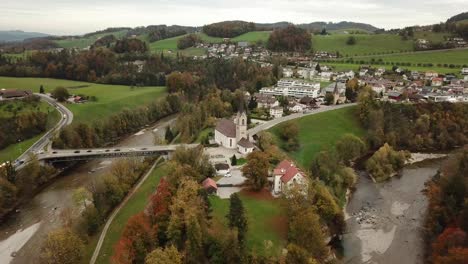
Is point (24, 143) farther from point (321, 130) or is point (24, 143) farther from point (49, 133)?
point (321, 130)

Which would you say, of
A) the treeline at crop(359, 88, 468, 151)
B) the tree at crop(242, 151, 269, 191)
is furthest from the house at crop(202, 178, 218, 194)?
the treeline at crop(359, 88, 468, 151)

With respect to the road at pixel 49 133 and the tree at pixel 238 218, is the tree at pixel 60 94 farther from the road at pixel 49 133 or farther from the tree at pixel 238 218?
the tree at pixel 238 218

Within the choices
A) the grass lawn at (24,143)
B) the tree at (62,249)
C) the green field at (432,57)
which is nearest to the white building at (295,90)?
the grass lawn at (24,143)

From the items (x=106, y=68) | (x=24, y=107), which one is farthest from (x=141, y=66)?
(x=24, y=107)

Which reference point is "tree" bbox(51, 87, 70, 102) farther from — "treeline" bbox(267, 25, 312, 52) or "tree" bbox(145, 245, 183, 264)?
"treeline" bbox(267, 25, 312, 52)

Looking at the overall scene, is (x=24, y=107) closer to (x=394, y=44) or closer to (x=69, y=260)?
(x=69, y=260)

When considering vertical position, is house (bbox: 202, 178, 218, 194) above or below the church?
below

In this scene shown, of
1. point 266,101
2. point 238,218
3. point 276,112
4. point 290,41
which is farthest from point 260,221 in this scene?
point 290,41
